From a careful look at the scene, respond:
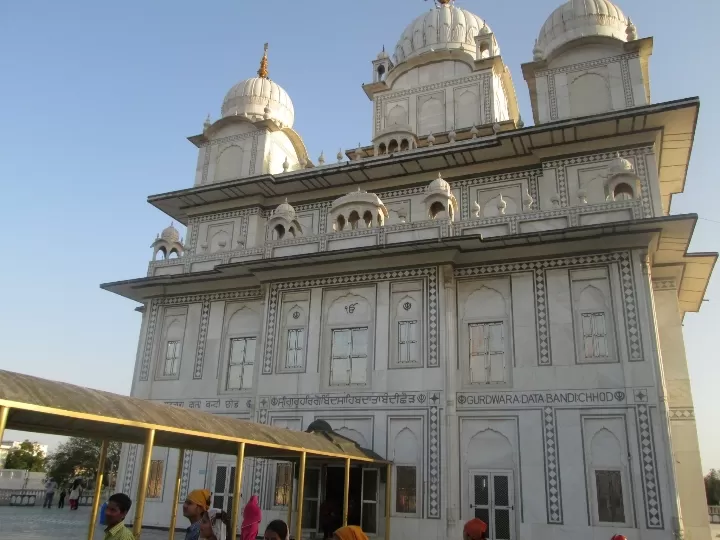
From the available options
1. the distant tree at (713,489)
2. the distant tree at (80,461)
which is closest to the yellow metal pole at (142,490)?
the distant tree at (80,461)

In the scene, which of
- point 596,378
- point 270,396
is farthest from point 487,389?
point 270,396

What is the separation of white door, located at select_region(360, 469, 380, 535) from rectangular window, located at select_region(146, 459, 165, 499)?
5746 millimetres

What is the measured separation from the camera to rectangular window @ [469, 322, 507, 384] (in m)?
13.6

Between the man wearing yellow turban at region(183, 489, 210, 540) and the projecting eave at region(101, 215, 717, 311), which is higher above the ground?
the projecting eave at region(101, 215, 717, 311)

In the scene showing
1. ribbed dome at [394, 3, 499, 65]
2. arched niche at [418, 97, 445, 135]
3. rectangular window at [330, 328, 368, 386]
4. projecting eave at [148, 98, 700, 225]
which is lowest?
rectangular window at [330, 328, 368, 386]

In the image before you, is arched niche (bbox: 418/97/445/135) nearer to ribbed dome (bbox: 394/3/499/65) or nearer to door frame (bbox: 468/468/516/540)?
ribbed dome (bbox: 394/3/499/65)

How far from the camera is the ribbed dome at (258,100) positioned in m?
21.6

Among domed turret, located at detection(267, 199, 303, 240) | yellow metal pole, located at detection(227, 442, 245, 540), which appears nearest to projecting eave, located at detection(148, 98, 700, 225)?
domed turret, located at detection(267, 199, 303, 240)

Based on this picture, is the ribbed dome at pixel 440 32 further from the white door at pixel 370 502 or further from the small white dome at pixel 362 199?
the white door at pixel 370 502

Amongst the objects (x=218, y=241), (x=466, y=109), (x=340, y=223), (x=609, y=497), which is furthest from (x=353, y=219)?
(x=609, y=497)

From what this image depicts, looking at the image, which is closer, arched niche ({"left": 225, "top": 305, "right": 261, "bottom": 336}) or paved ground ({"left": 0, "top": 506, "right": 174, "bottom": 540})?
paved ground ({"left": 0, "top": 506, "right": 174, "bottom": 540})

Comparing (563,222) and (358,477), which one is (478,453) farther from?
(563,222)

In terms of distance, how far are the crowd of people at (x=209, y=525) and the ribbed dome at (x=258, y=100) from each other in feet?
54.7

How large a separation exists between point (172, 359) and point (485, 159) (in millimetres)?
10185
